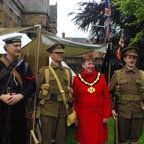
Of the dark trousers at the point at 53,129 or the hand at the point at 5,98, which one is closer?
the hand at the point at 5,98

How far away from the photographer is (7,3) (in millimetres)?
30531

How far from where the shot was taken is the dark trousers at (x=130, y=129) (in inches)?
184

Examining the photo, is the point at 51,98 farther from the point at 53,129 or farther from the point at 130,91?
the point at 130,91

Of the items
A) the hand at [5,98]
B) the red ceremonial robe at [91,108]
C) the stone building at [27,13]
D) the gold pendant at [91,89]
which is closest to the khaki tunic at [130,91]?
the red ceremonial robe at [91,108]

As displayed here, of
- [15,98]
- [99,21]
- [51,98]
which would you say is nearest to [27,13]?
[99,21]

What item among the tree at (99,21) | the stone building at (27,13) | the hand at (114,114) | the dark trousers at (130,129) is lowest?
the dark trousers at (130,129)

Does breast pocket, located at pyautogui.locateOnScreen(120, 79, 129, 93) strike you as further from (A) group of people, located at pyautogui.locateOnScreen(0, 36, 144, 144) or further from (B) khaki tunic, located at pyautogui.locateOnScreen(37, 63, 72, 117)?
(B) khaki tunic, located at pyautogui.locateOnScreen(37, 63, 72, 117)

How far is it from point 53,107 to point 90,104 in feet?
2.04

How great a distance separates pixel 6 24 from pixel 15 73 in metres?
27.1

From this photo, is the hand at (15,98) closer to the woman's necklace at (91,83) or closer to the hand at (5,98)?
the hand at (5,98)

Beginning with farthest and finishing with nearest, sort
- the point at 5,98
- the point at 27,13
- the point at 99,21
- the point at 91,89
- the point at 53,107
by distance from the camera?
the point at 27,13
the point at 99,21
the point at 91,89
the point at 53,107
the point at 5,98

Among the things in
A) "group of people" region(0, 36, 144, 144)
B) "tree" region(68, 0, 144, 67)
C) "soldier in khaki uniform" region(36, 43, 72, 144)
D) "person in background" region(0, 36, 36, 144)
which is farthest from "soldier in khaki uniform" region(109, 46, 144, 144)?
"tree" region(68, 0, 144, 67)

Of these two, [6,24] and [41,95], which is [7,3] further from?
[41,95]

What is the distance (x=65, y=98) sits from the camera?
4.32m
